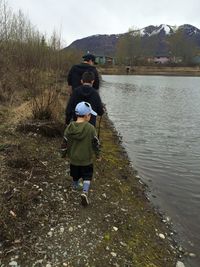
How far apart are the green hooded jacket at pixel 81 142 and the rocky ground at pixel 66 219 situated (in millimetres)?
709

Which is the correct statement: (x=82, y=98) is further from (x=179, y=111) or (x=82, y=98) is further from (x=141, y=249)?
(x=179, y=111)

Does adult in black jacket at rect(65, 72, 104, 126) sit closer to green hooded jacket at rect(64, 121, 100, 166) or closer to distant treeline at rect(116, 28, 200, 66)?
green hooded jacket at rect(64, 121, 100, 166)

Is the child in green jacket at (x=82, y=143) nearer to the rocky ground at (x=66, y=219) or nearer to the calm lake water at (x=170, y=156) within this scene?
the rocky ground at (x=66, y=219)

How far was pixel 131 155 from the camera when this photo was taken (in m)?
11.9

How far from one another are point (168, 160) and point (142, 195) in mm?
3739

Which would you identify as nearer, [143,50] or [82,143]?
[82,143]

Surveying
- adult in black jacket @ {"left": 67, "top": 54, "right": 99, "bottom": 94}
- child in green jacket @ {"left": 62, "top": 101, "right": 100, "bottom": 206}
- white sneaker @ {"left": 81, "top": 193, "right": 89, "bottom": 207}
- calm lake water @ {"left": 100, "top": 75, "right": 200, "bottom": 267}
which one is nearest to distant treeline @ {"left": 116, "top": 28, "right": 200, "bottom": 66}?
calm lake water @ {"left": 100, "top": 75, "right": 200, "bottom": 267}

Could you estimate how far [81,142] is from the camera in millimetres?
5840

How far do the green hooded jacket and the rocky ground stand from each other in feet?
2.33

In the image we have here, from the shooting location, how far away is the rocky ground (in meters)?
4.73

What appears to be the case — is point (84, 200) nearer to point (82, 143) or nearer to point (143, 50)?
point (82, 143)

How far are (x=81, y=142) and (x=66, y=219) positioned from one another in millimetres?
1193

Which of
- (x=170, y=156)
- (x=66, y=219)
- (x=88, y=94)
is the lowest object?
(x=170, y=156)

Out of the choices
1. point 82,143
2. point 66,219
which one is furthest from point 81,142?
point 66,219
